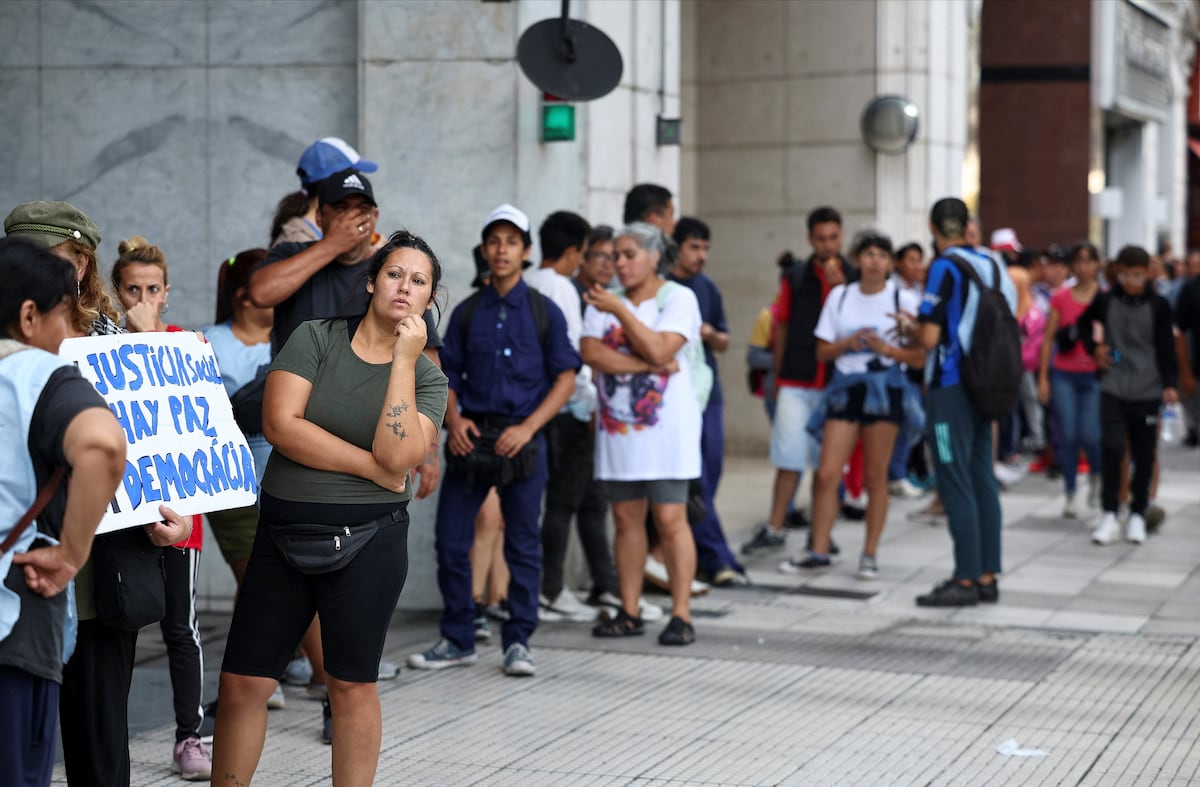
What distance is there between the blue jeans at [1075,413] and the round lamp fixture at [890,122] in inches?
111

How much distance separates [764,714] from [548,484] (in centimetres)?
212

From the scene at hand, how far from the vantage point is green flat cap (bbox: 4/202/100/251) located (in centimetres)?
443

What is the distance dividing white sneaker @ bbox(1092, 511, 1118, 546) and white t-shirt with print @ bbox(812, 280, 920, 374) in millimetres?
2433

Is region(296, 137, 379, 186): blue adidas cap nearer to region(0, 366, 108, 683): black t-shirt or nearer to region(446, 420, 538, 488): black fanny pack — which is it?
region(446, 420, 538, 488): black fanny pack

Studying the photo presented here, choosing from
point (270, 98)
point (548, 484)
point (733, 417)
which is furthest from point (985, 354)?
point (733, 417)

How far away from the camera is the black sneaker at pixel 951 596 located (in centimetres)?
881

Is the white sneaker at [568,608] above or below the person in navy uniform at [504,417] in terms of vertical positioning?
below

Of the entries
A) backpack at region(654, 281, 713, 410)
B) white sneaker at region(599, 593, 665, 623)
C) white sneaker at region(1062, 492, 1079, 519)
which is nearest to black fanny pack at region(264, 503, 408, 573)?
backpack at region(654, 281, 713, 410)

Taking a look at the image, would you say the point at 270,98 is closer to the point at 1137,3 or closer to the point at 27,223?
the point at 27,223

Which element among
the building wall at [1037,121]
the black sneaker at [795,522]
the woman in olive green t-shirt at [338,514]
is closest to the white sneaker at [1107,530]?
the black sneaker at [795,522]

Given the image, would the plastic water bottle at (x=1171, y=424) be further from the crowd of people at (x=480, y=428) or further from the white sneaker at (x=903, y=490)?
the white sneaker at (x=903, y=490)

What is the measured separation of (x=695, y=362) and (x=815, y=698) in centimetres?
198

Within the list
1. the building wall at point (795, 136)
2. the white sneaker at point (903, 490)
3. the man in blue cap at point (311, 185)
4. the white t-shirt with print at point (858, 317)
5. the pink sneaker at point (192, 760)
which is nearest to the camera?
the pink sneaker at point (192, 760)

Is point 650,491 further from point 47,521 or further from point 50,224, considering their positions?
point 47,521
